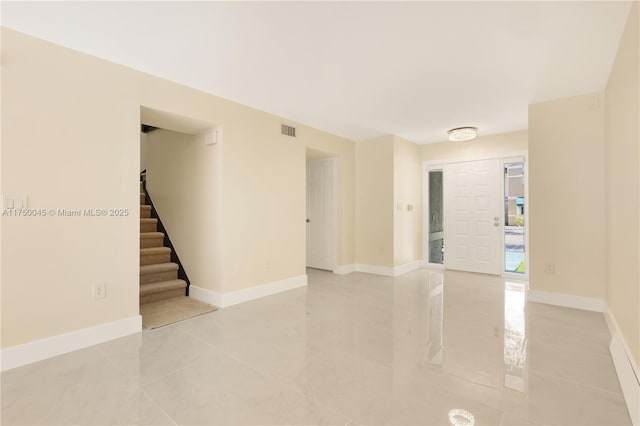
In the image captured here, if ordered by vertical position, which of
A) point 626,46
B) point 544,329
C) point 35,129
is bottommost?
point 544,329

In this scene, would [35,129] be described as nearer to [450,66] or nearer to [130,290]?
[130,290]

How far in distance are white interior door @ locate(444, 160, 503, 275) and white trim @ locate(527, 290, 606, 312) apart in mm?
1632

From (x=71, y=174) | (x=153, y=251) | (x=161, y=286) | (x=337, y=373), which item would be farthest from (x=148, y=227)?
(x=337, y=373)

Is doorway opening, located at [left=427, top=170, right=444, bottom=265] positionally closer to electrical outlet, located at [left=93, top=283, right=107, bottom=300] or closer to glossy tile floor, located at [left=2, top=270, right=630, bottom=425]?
glossy tile floor, located at [left=2, top=270, right=630, bottom=425]

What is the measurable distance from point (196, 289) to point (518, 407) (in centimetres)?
356

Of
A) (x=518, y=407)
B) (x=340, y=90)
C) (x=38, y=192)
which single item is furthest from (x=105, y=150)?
(x=518, y=407)

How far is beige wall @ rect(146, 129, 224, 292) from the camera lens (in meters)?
3.75

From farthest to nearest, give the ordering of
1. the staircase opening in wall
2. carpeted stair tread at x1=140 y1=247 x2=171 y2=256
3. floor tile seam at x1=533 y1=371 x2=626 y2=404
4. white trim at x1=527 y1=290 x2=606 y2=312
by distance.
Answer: carpeted stair tread at x1=140 y1=247 x2=171 y2=256
white trim at x1=527 y1=290 x2=606 y2=312
the staircase opening in wall
floor tile seam at x1=533 y1=371 x2=626 y2=404

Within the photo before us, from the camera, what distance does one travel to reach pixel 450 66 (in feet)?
9.37

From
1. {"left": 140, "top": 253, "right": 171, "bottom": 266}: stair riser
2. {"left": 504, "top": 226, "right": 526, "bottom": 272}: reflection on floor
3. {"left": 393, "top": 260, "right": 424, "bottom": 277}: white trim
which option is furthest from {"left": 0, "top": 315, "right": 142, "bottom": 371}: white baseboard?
{"left": 504, "top": 226, "right": 526, "bottom": 272}: reflection on floor

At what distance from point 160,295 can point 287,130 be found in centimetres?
284

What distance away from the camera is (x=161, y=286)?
151 inches

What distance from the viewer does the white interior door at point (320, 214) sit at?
577 centimetres

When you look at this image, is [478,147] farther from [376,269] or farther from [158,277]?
[158,277]
